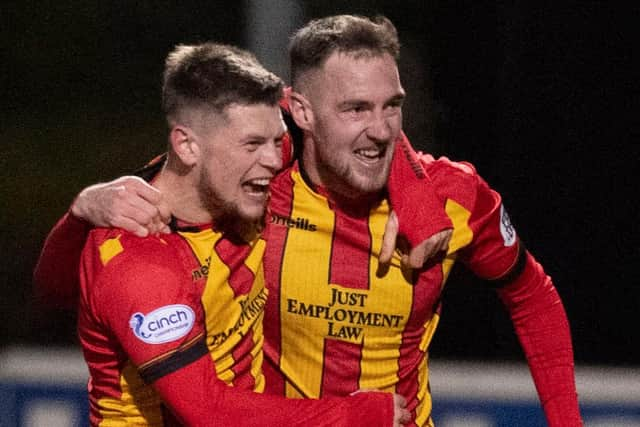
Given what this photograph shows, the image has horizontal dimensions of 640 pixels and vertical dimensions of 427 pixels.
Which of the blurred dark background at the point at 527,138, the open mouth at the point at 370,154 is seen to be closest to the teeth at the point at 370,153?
the open mouth at the point at 370,154

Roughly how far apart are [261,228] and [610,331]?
1744 millimetres

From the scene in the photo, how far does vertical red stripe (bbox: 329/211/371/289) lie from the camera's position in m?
3.26

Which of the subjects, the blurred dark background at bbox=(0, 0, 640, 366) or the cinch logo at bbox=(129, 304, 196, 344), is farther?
the blurred dark background at bbox=(0, 0, 640, 366)

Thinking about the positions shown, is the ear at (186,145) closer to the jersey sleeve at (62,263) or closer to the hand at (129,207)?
the hand at (129,207)

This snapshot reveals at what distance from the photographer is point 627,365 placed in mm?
4340

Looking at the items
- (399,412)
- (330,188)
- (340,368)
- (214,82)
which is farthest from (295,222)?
(399,412)

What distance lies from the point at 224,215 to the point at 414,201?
46 cm

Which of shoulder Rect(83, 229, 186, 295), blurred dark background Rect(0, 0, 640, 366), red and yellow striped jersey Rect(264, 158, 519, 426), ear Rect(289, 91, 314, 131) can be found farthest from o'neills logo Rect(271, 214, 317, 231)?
blurred dark background Rect(0, 0, 640, 366)

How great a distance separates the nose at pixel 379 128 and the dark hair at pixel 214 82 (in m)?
0.26

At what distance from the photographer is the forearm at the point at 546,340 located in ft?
11.0

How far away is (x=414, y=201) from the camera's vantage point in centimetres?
315

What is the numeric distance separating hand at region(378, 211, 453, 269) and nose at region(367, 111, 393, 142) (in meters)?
0.18

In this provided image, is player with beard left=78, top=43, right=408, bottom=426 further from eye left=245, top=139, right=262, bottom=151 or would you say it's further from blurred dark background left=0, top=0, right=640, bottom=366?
blurred dark background left=0, top=0, right=640, bottom=366

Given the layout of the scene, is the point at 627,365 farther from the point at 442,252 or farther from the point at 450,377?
the point at 442,252
